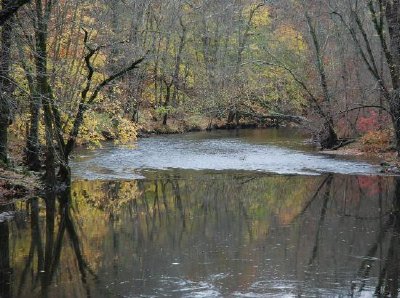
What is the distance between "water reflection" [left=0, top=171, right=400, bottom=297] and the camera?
361 inches

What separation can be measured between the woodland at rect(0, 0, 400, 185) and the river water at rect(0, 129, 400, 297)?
9.75ft

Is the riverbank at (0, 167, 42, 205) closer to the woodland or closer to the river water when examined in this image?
the woodland

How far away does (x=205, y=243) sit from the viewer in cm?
1205

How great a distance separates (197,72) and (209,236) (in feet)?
136

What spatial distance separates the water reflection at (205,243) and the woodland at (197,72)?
10.1ft

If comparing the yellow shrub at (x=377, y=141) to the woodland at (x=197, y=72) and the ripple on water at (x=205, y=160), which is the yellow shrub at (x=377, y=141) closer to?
the woodland at (x=197, y=72)

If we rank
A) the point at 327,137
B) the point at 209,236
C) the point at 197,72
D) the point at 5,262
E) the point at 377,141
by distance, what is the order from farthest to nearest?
the point at 197,72
the point at 327,137
the point at 377,141
the point at 209,236
the point at 5,262

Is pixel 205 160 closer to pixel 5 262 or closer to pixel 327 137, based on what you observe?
pixel 327 137

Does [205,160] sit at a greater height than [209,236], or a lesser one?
greater

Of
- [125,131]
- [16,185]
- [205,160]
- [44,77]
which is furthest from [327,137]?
[16,185]

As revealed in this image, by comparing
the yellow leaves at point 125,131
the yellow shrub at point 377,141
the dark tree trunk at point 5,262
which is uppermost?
the yellow leaves at point 125,131

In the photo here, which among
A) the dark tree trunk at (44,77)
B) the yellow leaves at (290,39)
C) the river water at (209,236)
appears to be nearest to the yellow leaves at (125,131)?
the river water at (209,236)

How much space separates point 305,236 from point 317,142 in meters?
26.8

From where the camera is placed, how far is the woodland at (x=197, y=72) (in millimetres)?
19859
